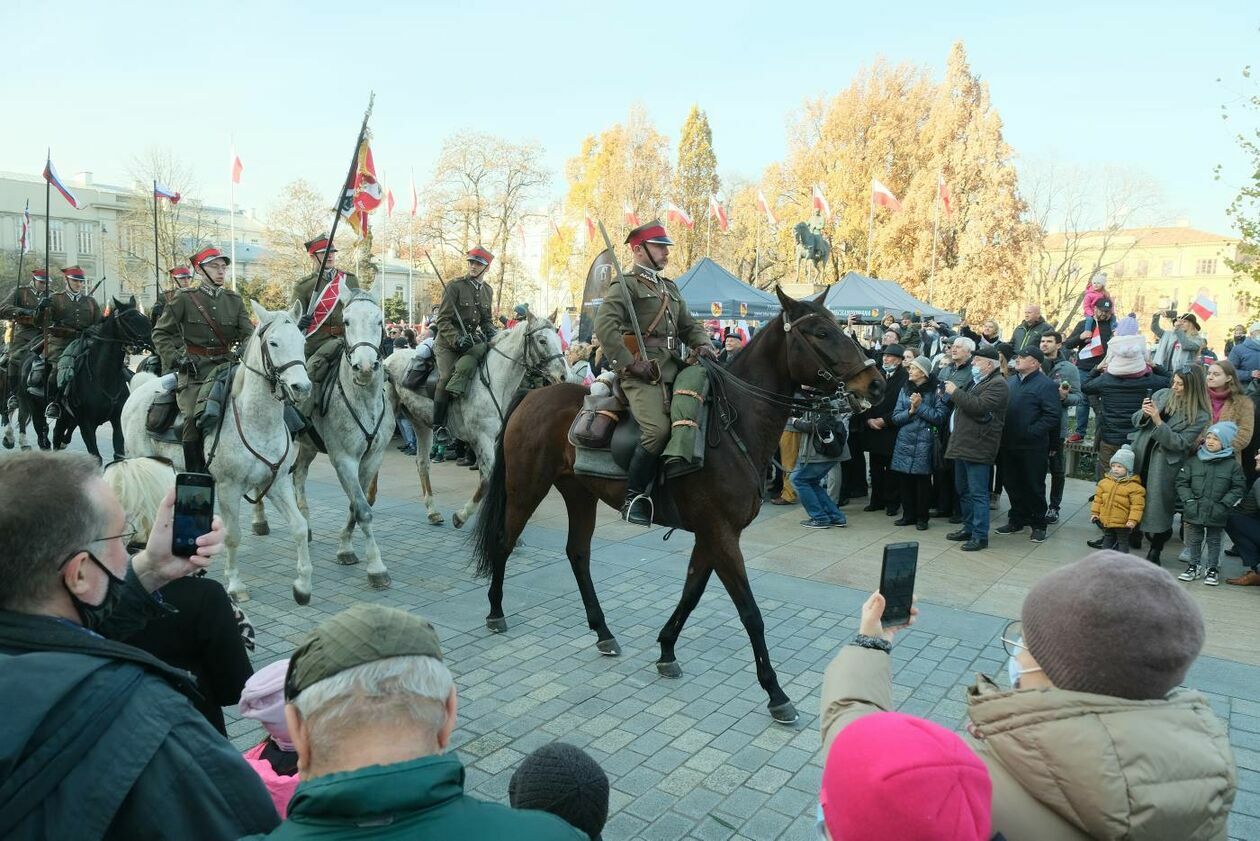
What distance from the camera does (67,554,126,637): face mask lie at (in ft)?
6.00

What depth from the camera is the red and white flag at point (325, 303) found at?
8.24m

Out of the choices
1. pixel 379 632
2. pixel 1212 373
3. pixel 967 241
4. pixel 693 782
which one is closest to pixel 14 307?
pixel 693 782

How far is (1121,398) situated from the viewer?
9234 millimetres

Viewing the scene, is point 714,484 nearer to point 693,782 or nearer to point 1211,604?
point 693,782

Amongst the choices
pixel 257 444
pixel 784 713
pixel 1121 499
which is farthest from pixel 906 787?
pixel 1121 499

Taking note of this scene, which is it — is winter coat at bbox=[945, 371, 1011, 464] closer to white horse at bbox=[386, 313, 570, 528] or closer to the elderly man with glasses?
white horse at bbox=[386, 313, 570, 528]

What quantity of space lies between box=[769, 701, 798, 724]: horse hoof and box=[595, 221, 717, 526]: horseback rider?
1506 mm

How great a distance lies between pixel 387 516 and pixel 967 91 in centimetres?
4245

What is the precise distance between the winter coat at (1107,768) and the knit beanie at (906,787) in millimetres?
238

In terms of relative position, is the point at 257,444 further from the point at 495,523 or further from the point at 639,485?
the point at 639,485

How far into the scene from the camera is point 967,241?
4053 cm

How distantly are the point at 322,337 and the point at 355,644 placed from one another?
311 inches

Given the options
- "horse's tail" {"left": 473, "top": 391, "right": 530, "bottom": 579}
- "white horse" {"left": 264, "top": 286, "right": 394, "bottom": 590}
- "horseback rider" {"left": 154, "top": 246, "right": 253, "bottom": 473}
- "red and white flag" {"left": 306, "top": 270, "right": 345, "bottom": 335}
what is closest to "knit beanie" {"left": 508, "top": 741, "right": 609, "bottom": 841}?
"horse's tail" {"left": 473, "top": 391, "right": 530, "bottom": 579}

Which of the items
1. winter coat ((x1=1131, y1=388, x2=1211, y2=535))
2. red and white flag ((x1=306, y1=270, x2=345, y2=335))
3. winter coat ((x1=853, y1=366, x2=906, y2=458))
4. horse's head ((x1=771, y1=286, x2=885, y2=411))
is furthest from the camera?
winter coat ((x1=853, y1=366, x2=906, y2=458))
